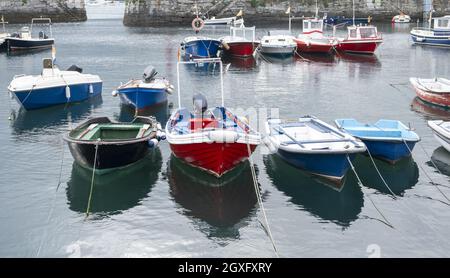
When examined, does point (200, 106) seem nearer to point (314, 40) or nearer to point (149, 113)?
point (149, 113)

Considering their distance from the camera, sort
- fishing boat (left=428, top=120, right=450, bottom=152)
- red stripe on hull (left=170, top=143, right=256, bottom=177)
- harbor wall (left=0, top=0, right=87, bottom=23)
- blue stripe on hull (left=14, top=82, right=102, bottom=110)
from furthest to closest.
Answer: harbor wall (left=0, top=0, right=87, bottom=23) < blue stripe on hull (left=14, top=82, right=102, bottom=110) < fishing boat (left=428, top=120, right=450, bottom=152) < red stripe on hull (left=170, top=143, right=256, bottom=177)

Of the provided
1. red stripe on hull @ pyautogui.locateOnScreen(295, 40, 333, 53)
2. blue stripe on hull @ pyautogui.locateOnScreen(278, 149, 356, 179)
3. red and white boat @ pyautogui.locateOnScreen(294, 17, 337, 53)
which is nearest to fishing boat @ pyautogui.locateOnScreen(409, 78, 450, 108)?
blue stripe on hull @ pyautogui.locateOnScreen(278, 149, 356, 179)

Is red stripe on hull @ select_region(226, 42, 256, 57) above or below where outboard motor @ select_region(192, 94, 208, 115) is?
above

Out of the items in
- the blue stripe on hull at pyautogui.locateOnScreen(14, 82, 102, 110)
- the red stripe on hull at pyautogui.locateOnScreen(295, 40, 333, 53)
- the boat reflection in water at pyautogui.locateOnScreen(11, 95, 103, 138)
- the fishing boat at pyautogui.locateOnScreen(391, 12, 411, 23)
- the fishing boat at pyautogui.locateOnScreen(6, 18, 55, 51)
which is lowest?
the boat reflection in water at pyautogui.locateOnScreen(11, 95, 103, 138)

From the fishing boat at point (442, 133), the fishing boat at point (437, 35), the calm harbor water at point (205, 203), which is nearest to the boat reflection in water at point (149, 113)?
the calm harbor water at point (205, 203)

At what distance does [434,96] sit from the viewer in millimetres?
28875

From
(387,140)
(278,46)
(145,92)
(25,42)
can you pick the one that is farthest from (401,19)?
(387,140)

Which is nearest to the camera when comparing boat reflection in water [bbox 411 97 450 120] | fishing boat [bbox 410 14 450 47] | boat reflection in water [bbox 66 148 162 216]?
boat reflection in water [bbox 66 148 162 216]

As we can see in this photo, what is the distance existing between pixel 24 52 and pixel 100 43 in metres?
11.1

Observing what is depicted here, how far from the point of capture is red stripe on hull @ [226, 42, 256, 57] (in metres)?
50.7

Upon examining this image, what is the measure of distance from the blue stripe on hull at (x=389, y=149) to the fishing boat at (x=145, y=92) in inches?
491

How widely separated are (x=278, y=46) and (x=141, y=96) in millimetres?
25236

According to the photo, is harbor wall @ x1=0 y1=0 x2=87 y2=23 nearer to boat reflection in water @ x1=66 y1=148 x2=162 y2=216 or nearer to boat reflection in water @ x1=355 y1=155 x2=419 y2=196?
boat reflection in water @ x1=66 y1=148 x2=162 y2=216
